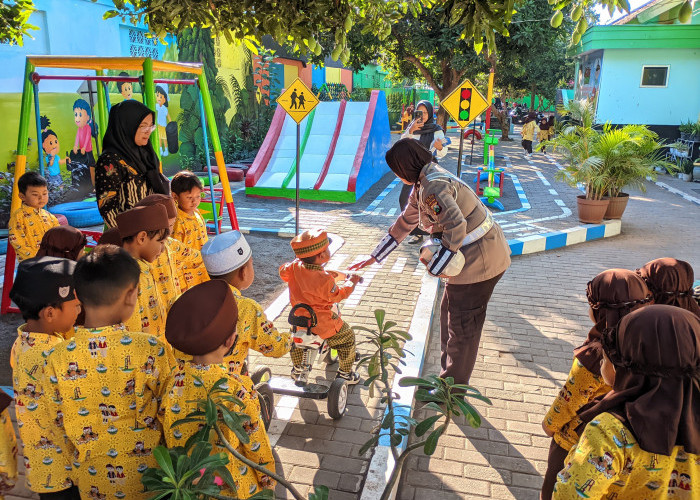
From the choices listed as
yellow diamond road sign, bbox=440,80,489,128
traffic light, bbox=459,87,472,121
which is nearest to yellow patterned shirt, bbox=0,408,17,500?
yellow diamond road sign, bbox=440,80,489,128

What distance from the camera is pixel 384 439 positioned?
349 centimetres

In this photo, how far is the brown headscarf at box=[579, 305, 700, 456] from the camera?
166cm

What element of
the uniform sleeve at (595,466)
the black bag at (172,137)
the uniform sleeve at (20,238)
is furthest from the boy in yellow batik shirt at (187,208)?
the black bag at (172,137)

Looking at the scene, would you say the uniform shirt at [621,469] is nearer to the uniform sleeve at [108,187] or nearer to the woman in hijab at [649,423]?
the woman in hijab at [649,423]

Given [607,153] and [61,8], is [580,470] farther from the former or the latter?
[61,8]

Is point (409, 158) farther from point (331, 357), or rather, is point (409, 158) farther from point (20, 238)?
point (20, 238)

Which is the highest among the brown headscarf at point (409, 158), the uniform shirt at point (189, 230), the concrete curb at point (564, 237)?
the brown headscarf at point (409, 158)

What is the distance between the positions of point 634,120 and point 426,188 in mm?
18627

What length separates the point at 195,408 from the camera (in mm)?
2043

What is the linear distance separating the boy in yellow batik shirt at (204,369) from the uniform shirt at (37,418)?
1.69ft

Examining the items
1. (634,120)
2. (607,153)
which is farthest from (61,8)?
(634,120)

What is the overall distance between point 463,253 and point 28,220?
400 centimetres

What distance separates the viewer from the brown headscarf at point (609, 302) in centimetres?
244

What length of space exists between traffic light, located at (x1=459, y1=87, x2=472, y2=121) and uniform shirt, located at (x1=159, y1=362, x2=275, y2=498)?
6.60m
